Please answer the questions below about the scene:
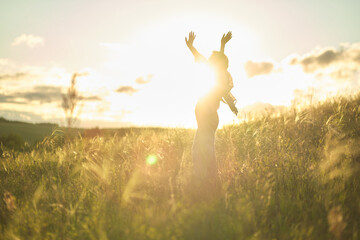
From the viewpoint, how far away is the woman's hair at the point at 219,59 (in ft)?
11.7

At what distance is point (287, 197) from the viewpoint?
346 cm

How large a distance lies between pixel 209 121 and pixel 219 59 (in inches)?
35.8

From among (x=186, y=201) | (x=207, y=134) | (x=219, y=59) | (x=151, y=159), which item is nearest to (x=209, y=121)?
(x=207, y=134)

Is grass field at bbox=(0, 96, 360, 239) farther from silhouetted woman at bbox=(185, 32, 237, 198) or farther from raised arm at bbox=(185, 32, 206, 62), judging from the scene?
raised arm at bbox=(185, 32, 206, 62)

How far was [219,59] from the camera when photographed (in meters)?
3.56

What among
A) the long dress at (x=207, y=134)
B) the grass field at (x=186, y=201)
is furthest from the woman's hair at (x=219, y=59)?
the grass field at (x=186, y=201)

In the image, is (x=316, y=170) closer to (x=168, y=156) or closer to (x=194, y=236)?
(x=194, y=236)

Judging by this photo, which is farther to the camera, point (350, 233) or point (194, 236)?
point (350, 233)

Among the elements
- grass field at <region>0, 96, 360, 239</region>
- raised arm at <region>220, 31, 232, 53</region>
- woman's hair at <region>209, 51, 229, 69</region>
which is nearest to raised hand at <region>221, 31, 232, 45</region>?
raised arm at <region>220, 31, 232, 53</region>

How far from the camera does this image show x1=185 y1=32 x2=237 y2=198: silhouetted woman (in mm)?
3504

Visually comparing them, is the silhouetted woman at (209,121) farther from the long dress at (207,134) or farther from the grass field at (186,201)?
the grass field at (186,201)

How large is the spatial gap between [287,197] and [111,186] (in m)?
2.66

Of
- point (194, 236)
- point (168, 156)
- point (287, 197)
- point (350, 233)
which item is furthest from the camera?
point (168, 156)

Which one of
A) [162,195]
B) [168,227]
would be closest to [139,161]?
[162,195]
